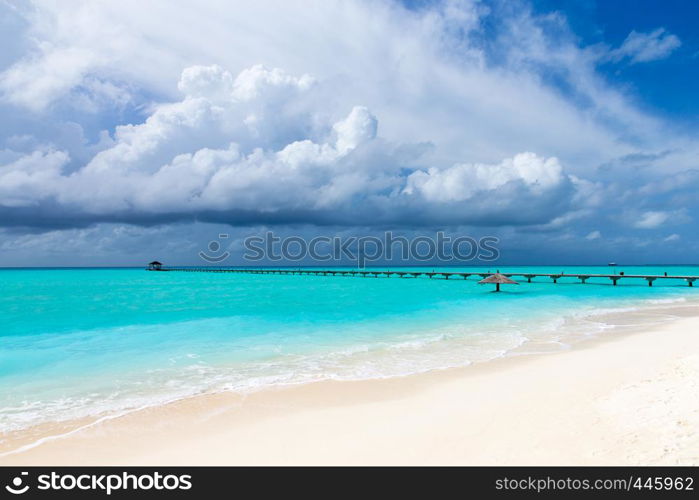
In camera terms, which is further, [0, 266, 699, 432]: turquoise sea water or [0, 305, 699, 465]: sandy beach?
[0, 266, 699, 432]: turquoise sea water

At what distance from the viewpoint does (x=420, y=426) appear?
554 cm

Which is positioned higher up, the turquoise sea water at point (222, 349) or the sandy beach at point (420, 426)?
the sandy beach at point (420, 426)

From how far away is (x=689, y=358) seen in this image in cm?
823

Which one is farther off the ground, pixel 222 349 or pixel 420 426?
pixel 420 426

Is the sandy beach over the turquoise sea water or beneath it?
over

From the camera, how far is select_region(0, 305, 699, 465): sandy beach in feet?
14.6

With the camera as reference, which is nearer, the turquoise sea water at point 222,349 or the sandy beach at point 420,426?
the sandy beach at point 420,426

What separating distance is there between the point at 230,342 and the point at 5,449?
8.71 m

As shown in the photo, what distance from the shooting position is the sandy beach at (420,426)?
175 inches

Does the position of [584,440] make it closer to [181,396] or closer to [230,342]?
[181,396]

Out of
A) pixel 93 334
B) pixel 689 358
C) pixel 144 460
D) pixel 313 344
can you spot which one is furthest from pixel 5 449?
pixel 93 334

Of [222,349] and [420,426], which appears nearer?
[420,426]
